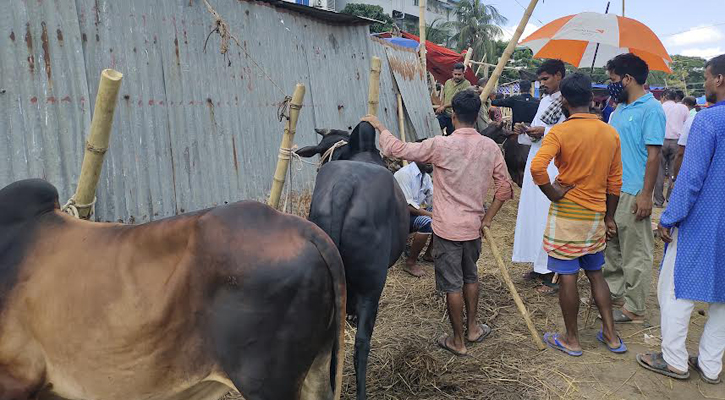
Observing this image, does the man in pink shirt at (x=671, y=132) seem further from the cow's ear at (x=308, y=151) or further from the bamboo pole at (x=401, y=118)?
the cow's ear at (x=308, y=151)

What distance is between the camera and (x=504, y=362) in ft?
12.1

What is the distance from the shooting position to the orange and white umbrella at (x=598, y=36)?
5.09m

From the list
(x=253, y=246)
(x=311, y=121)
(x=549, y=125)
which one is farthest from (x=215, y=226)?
(x=311, y=121)

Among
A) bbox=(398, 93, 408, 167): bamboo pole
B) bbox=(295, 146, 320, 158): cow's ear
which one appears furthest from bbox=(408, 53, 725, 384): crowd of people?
bbox=(398, 93, 408, 167): bamboo pole

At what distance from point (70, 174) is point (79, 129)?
36 centimetres

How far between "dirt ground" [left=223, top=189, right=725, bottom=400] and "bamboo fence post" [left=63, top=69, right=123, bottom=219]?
1.94 m

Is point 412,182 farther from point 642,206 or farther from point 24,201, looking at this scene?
point 24,201

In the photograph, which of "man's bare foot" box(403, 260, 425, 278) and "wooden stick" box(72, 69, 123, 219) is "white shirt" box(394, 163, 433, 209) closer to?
"man's bare foot" box(403, 260, 425, 278)

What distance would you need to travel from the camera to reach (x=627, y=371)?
3.62 metres

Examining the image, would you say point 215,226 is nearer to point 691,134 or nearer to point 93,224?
point 93,224

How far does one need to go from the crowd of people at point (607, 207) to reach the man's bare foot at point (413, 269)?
1.39 meters

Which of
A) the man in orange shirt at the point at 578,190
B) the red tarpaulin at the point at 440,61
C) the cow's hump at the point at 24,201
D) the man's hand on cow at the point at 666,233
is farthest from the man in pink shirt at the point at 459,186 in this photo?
the red tarpaulin at the point at 440,61

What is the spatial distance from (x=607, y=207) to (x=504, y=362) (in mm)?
1419

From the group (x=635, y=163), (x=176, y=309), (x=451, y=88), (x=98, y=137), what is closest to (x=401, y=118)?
(x=451, y=88)
